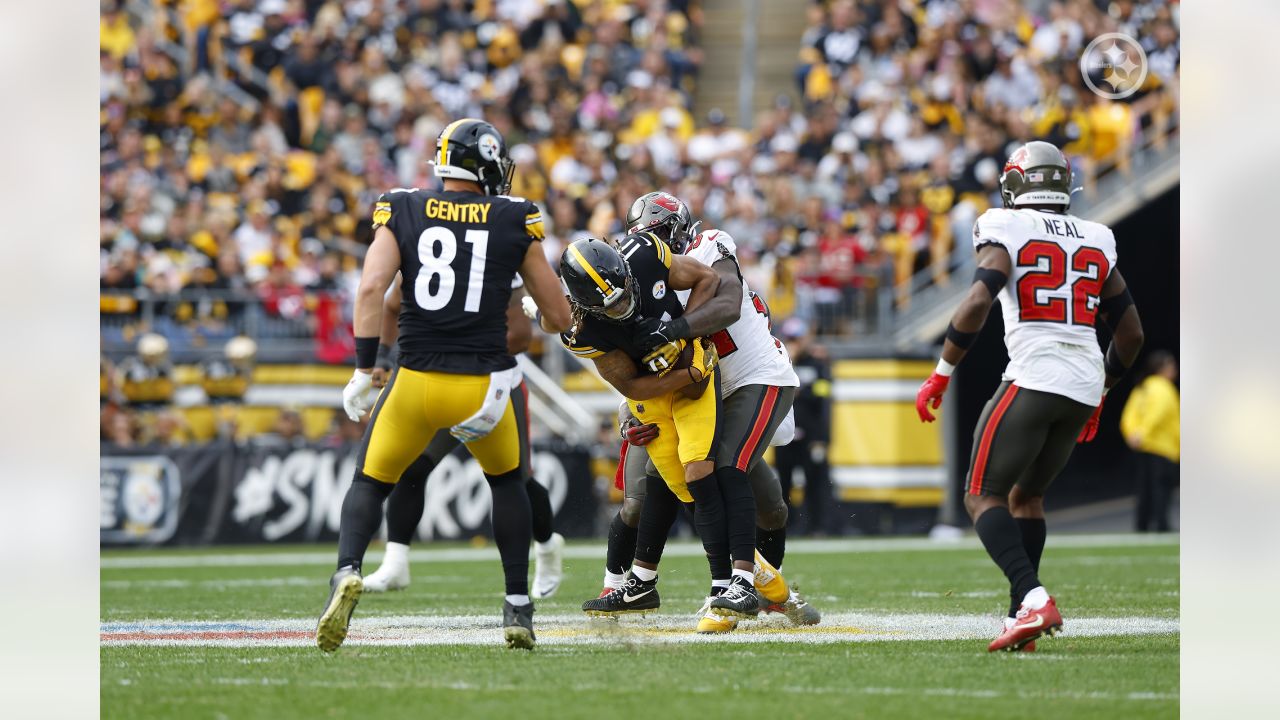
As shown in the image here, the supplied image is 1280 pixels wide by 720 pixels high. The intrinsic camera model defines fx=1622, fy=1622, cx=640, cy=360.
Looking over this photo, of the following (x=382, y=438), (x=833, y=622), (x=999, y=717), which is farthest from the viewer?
(x=833, y=622)

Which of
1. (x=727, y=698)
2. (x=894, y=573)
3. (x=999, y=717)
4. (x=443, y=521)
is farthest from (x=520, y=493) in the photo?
(x=443, y=521)

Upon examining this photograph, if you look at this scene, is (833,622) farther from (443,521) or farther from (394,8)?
(394,8)

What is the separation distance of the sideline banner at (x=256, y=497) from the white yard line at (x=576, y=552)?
52 centimetres

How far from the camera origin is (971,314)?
6.27m

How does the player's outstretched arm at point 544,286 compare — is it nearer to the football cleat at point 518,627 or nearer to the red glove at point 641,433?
the red glove at point 641,433

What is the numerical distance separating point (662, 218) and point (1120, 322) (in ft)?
6.59

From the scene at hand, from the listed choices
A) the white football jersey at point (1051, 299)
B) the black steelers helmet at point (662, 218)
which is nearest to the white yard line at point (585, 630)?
the white football jersey at point (1051, 299)

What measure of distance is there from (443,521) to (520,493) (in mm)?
8808

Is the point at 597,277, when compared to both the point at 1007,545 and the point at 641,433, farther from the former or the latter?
the point at 1007,545

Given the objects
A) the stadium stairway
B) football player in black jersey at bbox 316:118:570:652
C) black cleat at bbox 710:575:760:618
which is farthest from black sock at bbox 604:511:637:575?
the stadium stairway

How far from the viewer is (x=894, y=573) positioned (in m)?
10.8

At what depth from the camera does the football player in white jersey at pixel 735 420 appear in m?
7.05

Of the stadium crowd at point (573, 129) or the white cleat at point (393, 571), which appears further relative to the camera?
the stadium crowd at point (573, 129)

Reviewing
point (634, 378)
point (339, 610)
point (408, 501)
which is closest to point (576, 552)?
point (408, 501)
